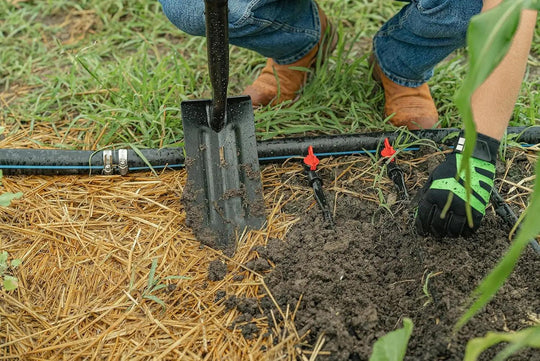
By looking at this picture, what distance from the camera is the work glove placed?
1237 millimetres

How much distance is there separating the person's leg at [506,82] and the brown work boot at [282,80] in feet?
2.37

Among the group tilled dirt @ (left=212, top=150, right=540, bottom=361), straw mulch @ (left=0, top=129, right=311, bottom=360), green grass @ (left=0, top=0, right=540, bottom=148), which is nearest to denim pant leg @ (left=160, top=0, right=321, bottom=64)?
green grass @ (left=0, top=0, right=540, bottom=148)

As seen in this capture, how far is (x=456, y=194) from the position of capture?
3.99 ft

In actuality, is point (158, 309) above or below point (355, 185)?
below

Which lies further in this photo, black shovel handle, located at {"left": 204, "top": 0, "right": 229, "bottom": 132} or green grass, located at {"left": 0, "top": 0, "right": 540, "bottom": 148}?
green grass, located at {"left": 0, "top": 0, "right": 540, "bottom": 148}

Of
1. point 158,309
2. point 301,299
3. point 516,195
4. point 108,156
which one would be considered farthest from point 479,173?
point 108,156

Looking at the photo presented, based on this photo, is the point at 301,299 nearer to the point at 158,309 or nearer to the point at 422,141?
the point at 158,309

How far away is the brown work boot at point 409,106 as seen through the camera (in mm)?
1718

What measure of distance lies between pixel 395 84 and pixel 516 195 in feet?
1.77

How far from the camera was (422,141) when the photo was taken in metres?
1.63

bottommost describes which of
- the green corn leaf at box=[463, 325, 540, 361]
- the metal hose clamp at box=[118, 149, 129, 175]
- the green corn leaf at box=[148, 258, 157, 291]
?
the green corn leaf at box=[148, 258, 157, 291]

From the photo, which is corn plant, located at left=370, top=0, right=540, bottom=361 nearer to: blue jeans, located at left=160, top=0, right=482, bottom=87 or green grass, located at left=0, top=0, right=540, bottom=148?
blue jeans, located at left=160, top=0, right=482, bottom=87

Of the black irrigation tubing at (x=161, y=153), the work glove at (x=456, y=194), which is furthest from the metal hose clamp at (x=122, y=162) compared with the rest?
the work glove at (x=456, y=194)

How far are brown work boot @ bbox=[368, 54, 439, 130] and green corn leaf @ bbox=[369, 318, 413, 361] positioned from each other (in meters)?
0.98
